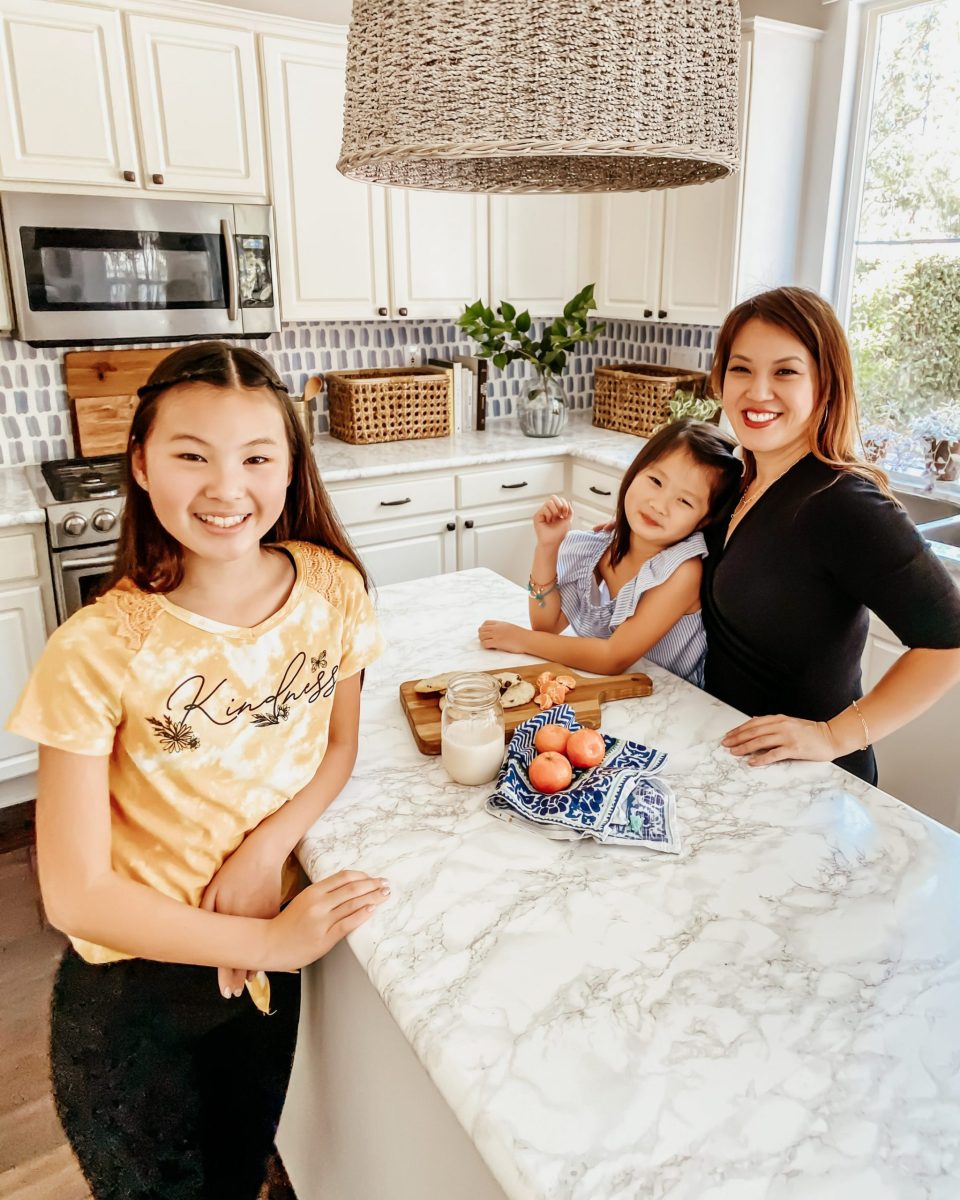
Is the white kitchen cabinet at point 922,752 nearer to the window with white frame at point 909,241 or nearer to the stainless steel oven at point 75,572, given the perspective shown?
the window with white frame at point 909,241

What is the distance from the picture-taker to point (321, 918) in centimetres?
95

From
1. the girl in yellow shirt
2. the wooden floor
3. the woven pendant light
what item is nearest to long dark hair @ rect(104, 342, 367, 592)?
the girl in yellow shirt

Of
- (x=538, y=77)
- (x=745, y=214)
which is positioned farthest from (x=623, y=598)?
(x=745, y=214)

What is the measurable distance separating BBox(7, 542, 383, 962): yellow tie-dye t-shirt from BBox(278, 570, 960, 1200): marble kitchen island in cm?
12

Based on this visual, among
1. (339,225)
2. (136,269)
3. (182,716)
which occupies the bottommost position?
(182,716)

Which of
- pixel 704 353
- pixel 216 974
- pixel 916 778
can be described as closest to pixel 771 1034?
pixel 216 974

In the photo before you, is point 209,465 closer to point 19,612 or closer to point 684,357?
point 19,612

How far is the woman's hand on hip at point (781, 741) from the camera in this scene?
1247mm

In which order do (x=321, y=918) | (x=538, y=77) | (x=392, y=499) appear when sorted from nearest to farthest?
1. (x=538, y=77)
2. (x=321, y=918)
3. (x=392, y=499)

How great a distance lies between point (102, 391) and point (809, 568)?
8.73ft

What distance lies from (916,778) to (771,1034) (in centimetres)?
180

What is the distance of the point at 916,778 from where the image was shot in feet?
7.68

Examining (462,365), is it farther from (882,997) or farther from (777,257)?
(882,997)

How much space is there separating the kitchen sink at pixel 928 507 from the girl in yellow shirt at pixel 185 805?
2285 millimetres
